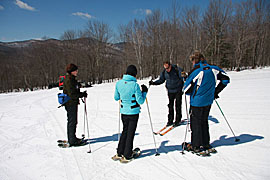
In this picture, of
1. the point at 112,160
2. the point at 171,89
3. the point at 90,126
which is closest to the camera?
the point at 112,160

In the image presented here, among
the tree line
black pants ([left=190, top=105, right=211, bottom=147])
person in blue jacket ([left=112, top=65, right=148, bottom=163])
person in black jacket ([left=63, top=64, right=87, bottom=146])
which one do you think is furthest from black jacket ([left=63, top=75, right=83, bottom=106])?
the tree line

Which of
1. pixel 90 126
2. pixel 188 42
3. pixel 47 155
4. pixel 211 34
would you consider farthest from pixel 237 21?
pixel 47 155

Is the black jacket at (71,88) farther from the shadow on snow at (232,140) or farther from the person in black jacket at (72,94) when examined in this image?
the shadow on snow at (232,140)

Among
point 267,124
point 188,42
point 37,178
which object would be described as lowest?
point 37,178

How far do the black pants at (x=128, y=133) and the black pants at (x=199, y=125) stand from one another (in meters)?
1.23

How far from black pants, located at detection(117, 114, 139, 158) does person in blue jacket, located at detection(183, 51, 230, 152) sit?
1.24 metres

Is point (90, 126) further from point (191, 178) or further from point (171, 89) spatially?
point (191, 178)

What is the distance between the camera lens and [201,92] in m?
3.09

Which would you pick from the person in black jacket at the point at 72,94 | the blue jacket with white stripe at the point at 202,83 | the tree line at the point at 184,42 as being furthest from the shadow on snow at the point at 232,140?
the tree line at the point at 184,42

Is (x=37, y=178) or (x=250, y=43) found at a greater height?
(x=250, y=43)

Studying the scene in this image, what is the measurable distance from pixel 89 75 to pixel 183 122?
3604cm

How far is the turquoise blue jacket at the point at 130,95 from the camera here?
296 cm

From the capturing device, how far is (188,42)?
26.5 m

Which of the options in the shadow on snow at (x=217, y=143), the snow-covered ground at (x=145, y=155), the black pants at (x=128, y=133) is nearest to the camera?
the snow-covered ground at (x=145, y=155)
